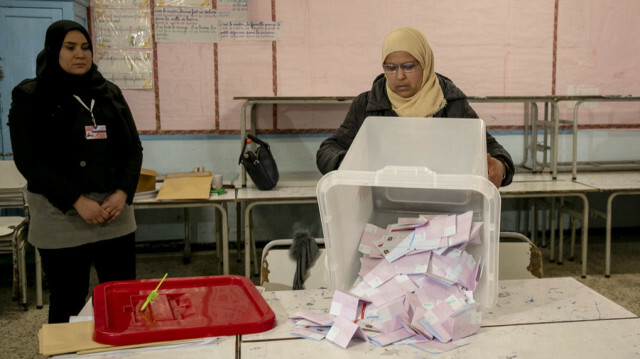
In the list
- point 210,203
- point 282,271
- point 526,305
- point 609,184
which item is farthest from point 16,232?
point 609,184

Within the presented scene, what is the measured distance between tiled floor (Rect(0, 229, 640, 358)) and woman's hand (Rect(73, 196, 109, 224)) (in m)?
0.98

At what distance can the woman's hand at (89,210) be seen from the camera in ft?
6.84

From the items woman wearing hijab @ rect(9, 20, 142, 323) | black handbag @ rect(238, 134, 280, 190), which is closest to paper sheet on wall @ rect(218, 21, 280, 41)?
black handbag @ rect(238, 134, 280, 190)

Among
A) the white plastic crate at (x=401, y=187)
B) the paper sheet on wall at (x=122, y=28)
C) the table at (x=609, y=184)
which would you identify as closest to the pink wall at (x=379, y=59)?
the paper sheet on wall at (x=122, y=28)

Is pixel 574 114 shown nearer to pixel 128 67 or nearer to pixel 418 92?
pixel 418 92

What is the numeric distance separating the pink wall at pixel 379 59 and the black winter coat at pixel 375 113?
2244mm

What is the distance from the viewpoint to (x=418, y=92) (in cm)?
197

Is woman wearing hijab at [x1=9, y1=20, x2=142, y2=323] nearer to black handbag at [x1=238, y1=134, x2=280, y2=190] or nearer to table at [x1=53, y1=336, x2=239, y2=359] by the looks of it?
table at [x1=53, y1=336, x2=239, y2=359]

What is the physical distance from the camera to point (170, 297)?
152cm

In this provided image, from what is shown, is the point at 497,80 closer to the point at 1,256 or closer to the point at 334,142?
the point at 334,142

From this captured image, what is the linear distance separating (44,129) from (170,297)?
94 centimetres

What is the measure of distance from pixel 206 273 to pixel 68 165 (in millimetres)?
1907

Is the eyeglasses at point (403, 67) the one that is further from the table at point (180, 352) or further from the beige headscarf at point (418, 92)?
the table at point (180, 352)

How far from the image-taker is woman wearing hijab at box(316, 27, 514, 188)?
6.34 feet
